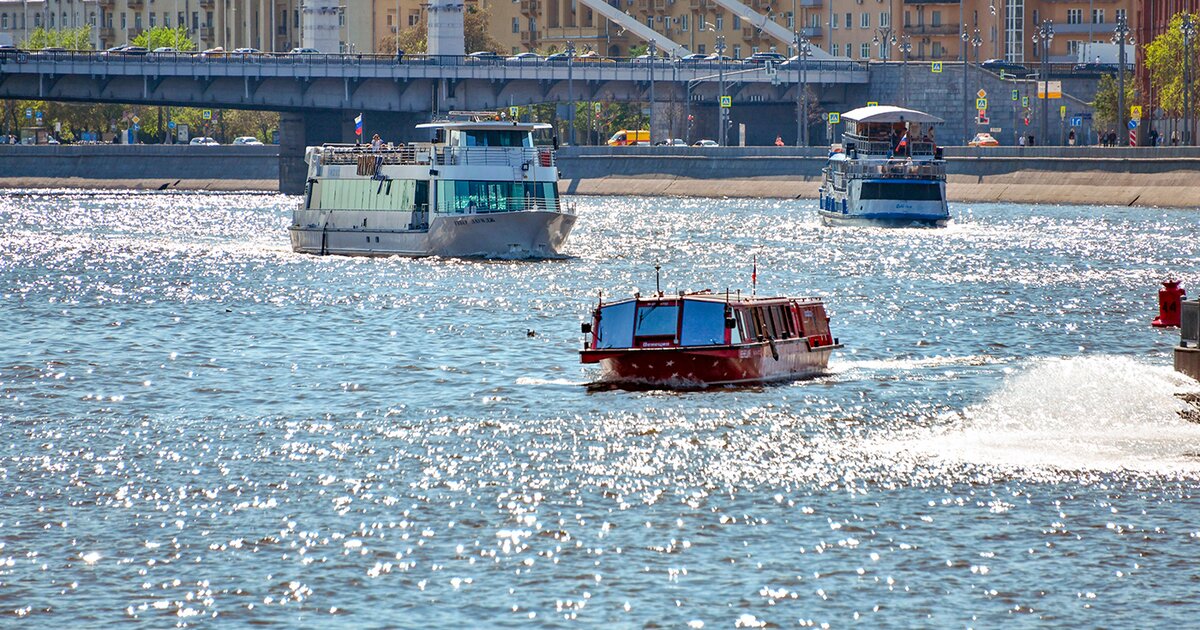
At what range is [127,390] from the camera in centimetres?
4466

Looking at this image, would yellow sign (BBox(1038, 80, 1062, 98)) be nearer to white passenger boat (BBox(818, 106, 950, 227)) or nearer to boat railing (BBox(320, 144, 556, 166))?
white passenger boat (BBox(818, 106, 950, 227))

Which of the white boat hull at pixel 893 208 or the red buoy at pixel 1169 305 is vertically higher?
the white boat hull at pixel 893 208

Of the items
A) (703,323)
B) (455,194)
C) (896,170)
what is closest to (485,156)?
(455,194)

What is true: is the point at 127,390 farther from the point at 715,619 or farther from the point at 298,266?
the point at 298,266

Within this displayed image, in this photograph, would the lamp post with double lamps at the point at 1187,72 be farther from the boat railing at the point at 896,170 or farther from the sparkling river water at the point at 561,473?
the sparkling river water at the point at 561,473

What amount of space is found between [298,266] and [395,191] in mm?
5120

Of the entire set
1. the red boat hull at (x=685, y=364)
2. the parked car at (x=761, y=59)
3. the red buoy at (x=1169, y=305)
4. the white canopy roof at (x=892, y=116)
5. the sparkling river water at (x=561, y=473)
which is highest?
the parked car at (x=761, y=59)

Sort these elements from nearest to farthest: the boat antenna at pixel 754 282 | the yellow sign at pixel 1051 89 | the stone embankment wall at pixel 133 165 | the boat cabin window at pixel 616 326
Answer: the boat cabin window at pixel 616 326 → the boat antenna at pixel 754 282 → the yellow sign at pixel 1051 89 → the stone embankment wall at pixel 133 165

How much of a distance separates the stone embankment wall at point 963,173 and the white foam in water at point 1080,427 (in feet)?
273

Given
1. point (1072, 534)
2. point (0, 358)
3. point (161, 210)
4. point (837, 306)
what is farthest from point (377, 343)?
point (161, 210)

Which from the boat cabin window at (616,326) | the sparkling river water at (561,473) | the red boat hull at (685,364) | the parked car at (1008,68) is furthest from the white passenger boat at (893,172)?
the parked car at (1008,68)

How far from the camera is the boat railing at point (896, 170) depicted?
370ft

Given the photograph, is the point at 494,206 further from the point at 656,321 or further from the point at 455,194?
the point at 656,321

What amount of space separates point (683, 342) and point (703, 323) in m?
0.59
